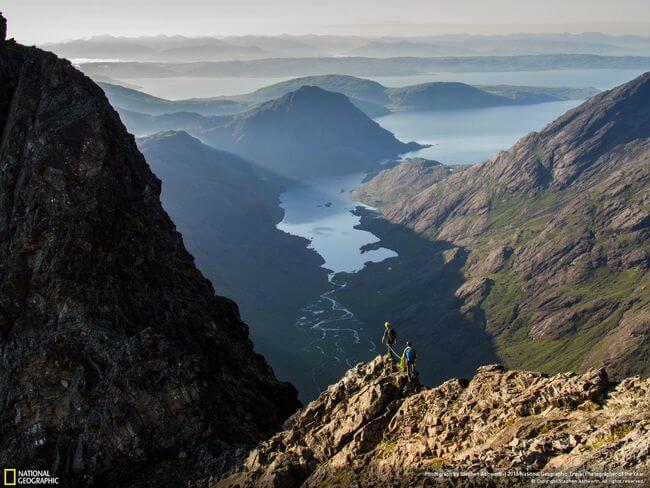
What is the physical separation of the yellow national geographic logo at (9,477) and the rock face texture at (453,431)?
21.4m

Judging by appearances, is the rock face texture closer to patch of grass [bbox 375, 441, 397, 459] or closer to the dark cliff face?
patch of grass [bbox 375, 441, 397, 459]

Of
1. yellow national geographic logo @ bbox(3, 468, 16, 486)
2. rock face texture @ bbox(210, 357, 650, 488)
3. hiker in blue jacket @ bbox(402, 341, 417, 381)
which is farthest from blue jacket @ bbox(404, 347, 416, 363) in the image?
yellow national geographic logo @ bbox(3, 468, 16, 486)

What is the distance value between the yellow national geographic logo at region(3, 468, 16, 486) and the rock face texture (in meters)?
21.4

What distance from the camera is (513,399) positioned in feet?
178

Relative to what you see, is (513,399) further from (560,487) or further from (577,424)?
(560,487)

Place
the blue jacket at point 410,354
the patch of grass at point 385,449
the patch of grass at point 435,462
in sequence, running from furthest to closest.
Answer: the blue jacket at point 410,354 → the patch of grass at point 385,449 → the patch of grass at point 435,462

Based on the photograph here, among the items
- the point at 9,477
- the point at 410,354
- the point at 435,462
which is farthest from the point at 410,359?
the point at 9,477

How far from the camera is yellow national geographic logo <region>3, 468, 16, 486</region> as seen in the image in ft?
215

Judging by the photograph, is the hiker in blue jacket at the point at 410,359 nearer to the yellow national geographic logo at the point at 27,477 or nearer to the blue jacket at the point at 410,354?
the blue jacket at the point at 410,354

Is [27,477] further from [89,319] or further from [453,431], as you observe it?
[453,431]

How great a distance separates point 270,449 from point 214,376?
76.6ft

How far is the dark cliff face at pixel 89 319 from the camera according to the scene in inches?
2739

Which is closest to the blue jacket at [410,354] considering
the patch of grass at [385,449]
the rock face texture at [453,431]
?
the rock face texture at [453,431]

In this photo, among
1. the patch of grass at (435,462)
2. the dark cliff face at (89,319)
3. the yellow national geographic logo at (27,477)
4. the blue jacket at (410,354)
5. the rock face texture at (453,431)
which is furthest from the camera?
the dark cliff face at (89,319)
